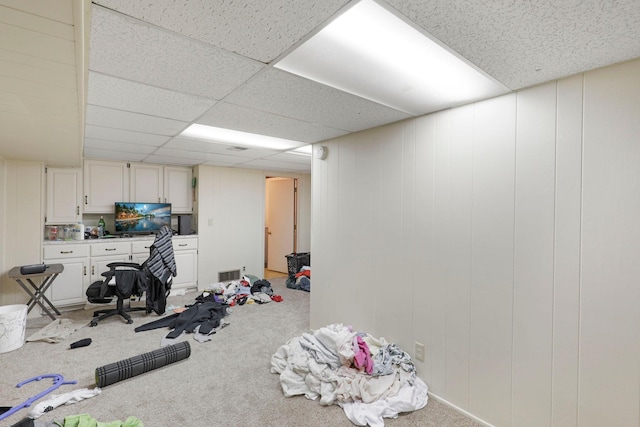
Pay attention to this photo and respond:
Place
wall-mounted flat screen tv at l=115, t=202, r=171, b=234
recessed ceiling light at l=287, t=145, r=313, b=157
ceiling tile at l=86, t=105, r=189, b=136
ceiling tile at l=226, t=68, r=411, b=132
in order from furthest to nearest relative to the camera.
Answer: wall-mounted flat screen tv at l=115, t=202, r=171, b=234 < recessed ceiling light at l=287, t=145, r=313, b=157 < ceiling tile at l=86, t=105, r=189, b=136 < ceiling tile at l=226, t=68, r=411, b=132

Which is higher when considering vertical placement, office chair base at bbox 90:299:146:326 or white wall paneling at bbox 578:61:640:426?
white wall paneling at bbox 578:61:640:426

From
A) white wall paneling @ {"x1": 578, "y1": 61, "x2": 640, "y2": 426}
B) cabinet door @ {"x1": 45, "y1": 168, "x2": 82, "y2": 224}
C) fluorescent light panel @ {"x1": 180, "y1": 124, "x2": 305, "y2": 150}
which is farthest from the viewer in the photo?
cabinet door @ {"x1": 45, "y1": 168, "x2": 82, "y2": 224}

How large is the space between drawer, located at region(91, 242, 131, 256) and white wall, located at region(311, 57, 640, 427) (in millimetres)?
3780

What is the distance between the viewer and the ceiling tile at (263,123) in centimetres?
220

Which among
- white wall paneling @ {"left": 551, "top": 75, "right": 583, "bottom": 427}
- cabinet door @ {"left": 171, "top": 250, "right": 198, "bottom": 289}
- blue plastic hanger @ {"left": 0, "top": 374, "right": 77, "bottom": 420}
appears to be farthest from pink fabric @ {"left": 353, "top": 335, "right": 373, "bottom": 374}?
cabinet door @ {"left": 171, "top": 250, "right": 198, "bottom": 289}

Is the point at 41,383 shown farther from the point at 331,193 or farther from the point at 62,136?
the point at 331,193

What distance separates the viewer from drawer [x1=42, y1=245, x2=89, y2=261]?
387cm

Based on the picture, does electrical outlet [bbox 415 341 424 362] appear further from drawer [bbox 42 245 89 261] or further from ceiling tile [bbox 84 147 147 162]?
drawer [bbox 42 245 89 261]

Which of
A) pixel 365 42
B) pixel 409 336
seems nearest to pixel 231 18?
pixel 365 42

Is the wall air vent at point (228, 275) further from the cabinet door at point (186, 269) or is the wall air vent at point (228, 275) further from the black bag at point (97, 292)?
the black bag at point (97, 292)

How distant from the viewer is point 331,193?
121 inches

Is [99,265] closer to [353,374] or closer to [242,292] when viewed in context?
[242,292]

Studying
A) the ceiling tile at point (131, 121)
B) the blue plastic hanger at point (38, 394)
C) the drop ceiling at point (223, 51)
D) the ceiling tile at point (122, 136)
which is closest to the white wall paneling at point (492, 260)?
the drop ceiling at point (223, 51)

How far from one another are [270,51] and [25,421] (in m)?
2.54
